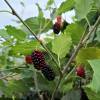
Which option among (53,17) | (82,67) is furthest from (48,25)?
(82,67)

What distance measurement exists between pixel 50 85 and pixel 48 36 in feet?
0.93

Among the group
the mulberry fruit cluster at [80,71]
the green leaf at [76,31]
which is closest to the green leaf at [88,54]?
the mulberry fruit cluster at [80,71]

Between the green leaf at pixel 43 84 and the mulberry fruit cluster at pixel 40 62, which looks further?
the green leaf at pixel 43 84

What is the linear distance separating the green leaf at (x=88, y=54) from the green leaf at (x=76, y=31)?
0.18m

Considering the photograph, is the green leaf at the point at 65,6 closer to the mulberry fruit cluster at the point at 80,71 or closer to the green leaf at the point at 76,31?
the green leaf at the point at 76,31

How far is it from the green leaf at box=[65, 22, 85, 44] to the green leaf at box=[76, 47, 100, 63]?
18 cm

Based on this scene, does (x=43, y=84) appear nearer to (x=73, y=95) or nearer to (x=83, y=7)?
(x=73, y=95)

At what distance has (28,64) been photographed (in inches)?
51.2

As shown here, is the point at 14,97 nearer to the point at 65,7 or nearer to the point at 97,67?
the point at 65,7

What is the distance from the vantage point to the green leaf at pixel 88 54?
990 mm

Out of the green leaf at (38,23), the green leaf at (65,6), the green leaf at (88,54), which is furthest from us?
the green leaf at (38,23)

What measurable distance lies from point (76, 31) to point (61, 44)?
3.9 inches

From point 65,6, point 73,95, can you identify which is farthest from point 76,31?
point 73,95

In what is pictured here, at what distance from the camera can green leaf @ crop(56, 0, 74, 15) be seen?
3.92ft
